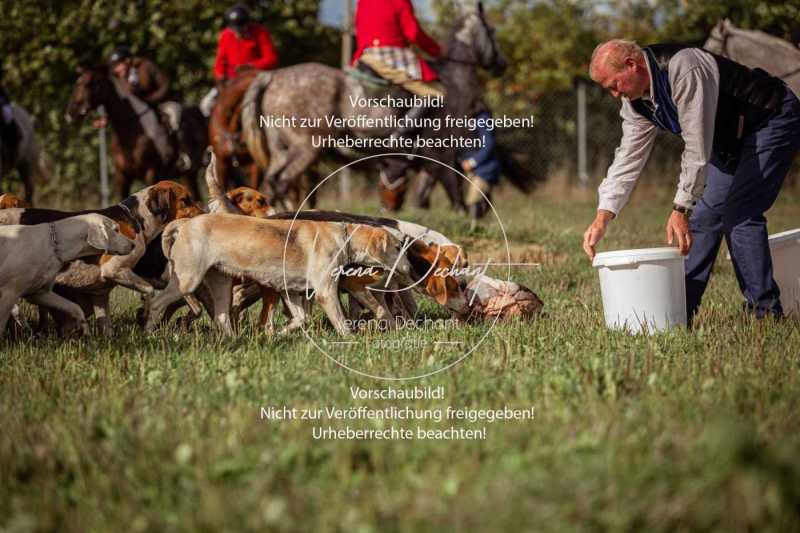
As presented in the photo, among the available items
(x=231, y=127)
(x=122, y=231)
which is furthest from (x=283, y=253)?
(x=231, y=127)

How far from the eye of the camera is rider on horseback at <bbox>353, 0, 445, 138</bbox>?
1040cm

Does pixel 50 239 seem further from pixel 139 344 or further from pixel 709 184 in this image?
pixel 709 184

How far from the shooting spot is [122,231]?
6.01 meters

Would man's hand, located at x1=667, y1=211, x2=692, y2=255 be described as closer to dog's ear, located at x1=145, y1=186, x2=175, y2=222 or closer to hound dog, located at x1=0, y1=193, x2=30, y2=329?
dog's ear, located at x1=145, y1=186, x2=175, y2=222

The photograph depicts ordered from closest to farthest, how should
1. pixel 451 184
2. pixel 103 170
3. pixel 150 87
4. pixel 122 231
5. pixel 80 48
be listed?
pixel 122 231
pixel 451 184
pixel 150 87
pixel 103 170
pixel 80 48

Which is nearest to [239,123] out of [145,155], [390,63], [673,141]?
[145,155]

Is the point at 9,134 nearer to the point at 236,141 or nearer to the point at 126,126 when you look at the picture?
the point at 126,126

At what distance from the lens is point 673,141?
19.0 meters

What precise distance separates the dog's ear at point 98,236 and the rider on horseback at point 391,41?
5.37m

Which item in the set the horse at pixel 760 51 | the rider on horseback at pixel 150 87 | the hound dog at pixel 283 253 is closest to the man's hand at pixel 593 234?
the hound dog at pixel 283 253

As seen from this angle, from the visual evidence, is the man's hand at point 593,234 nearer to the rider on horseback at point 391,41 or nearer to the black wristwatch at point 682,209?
the black wristwatch at point 682,209

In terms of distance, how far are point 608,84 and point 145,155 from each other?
29.0ft

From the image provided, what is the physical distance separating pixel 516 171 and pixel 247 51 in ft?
13.4

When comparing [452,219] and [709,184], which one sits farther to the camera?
[452,219]
